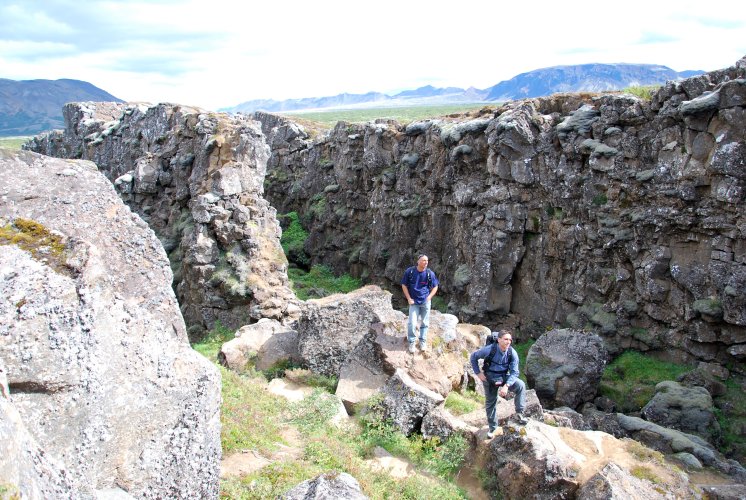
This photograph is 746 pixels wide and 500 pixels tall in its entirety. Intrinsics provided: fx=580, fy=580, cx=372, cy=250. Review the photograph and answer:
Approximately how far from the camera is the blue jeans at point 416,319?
39.1 ft

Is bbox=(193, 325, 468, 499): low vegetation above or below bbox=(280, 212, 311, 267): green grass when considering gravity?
above

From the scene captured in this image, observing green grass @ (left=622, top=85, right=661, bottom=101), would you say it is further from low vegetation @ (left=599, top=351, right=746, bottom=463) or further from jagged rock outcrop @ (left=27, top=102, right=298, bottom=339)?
jagged rock outcrop @ (left=27, top=102, right=298, bottom=339)

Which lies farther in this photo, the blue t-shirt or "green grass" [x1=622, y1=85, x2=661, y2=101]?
"green grass" [x1=622, y1=85, x2=661, y2=101]

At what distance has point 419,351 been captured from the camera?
12375 millimetres

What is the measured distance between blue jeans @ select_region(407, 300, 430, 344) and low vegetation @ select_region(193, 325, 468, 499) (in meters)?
1.83

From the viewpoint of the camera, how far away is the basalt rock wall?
1934 cm

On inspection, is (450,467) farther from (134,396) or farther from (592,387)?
(592,387)

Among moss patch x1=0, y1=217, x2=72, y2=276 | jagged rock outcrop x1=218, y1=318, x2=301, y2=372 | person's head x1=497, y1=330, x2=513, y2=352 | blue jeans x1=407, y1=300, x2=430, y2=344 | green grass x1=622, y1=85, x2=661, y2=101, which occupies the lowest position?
jagged rock outcrop x1=218, y1=318, x2=301, y2=372

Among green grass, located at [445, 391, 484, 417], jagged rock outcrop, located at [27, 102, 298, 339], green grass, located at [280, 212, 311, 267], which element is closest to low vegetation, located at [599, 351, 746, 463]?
green grass, located at [445, 391, 484, 417]

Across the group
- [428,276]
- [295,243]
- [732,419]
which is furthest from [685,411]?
[295,243]

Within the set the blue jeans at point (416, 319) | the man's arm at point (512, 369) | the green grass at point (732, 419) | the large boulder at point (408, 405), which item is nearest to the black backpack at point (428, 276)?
the blue jeans at point (416, 319)

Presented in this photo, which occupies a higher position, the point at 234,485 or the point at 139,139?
the point at 139,139

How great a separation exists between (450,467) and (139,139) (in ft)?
87.6

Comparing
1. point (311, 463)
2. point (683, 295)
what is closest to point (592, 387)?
point (683, 295)
